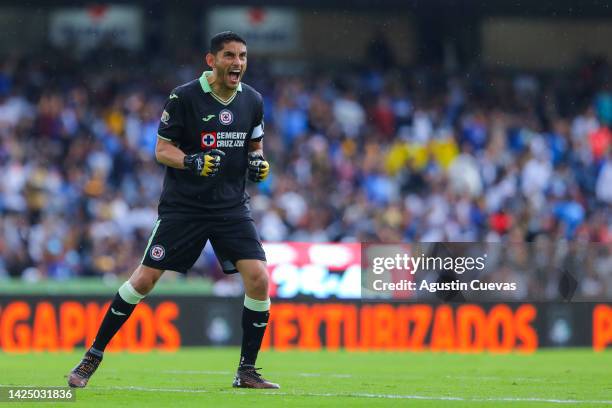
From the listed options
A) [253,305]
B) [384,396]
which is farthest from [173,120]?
[384,396]

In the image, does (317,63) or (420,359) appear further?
(317,63)

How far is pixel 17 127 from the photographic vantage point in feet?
71.1

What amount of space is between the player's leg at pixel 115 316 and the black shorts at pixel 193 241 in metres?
0.09

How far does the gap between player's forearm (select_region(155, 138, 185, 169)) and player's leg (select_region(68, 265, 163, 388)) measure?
2.35 ft

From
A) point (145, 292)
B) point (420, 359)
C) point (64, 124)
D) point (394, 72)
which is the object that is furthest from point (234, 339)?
point (394, 72)

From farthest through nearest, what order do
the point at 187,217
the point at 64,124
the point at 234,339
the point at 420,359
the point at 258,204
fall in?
the point at 64,124
the point at 258,204
the point at 234,339
the point at 420,359
the point at 187,217

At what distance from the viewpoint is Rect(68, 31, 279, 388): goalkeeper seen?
926 cm

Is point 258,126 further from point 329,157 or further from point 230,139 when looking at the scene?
point 329,157

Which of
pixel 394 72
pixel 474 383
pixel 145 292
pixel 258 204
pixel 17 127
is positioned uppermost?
pixel 394 72

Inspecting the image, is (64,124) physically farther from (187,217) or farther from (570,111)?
(187,217)

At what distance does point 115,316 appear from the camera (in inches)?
367

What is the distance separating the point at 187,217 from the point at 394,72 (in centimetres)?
1693

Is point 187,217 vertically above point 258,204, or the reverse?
point 258,204

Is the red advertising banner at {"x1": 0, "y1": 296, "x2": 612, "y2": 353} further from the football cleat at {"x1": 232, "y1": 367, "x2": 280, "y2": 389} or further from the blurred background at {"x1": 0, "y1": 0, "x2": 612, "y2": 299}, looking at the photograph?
the football cleat at {"x1": 232, "y1": 367, "x2": 280, "y2": 389}
